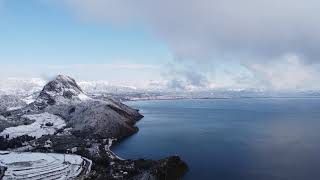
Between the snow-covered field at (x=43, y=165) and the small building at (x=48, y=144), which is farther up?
the small building at (x=48, y=144)

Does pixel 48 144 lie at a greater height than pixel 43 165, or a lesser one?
greater

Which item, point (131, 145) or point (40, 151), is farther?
point (131, 145)

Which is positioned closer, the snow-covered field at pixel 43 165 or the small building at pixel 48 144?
the snow-covered field at pixel 43 165

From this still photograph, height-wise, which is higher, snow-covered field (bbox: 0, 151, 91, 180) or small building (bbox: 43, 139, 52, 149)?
small building (bbox: 43, 139, 52, 149)

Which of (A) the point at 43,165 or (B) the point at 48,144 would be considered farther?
(B) the point at 48,144

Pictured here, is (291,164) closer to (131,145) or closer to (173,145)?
(173,145)

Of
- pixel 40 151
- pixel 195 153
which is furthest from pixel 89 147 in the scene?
pixel 195 153

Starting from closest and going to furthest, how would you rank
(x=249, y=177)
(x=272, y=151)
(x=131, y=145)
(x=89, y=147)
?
1. (x=249, y=177)
2. (x=272, y=151)
3. (x=89, y=147)
4. (x=131, y=145)

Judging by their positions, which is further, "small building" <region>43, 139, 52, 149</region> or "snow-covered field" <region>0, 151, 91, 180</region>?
"small building" <region>43, 139, 52, 149</region>
